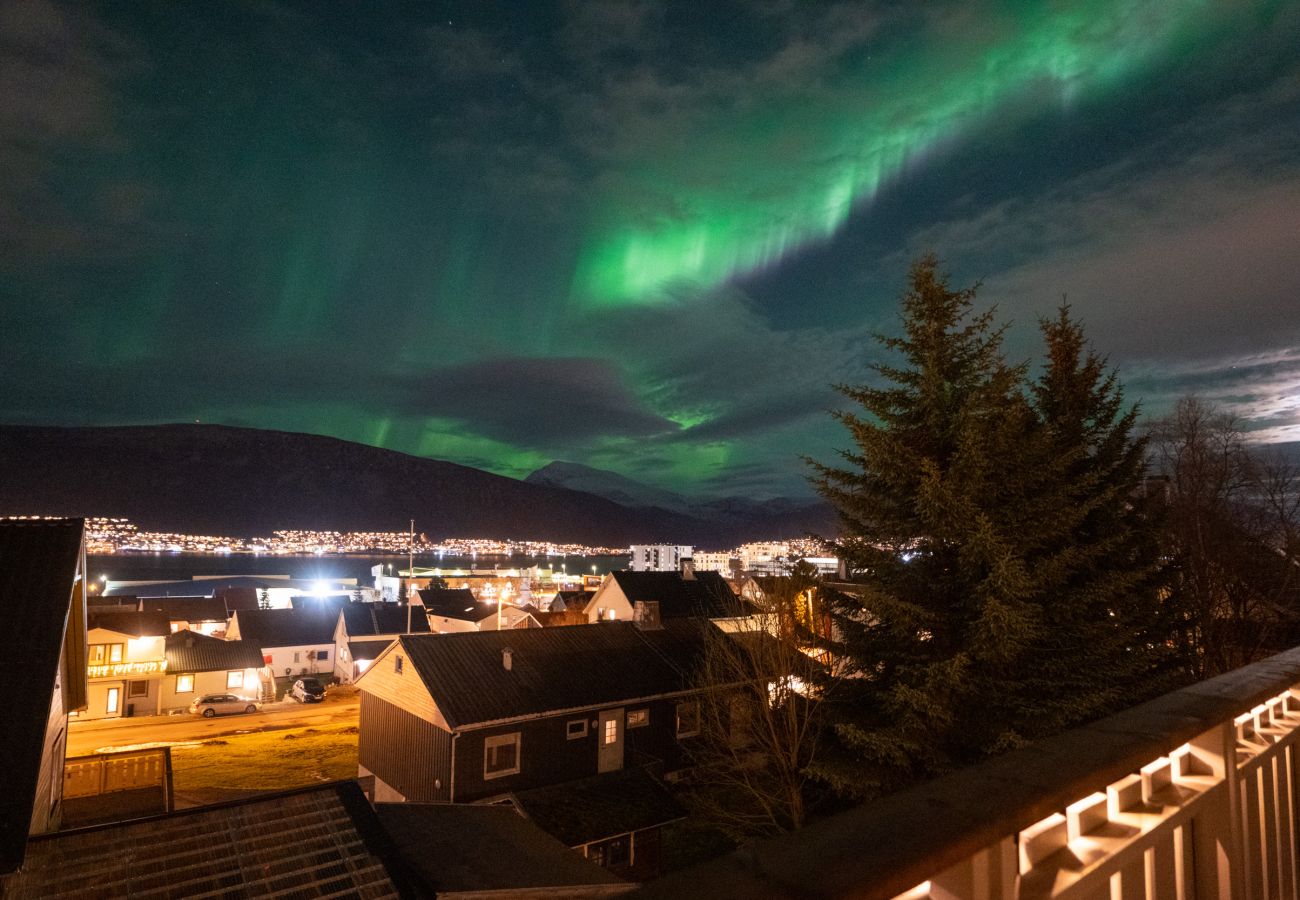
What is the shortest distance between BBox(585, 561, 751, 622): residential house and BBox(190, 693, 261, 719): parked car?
23.0 m

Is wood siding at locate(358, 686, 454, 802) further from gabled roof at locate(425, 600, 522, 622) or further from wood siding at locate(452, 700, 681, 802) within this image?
gabled roof at locate(425, 600, 522, 622)

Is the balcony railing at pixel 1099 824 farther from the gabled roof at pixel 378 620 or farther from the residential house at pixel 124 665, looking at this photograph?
the gabled roof at pixel 378 620

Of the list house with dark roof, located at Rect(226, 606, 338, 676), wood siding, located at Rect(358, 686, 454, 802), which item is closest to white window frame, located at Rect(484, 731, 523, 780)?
wood siding, located at Rect(358, 686, 454, 802)

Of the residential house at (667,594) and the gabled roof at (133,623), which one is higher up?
the residential house at (667,594)

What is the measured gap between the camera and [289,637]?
5475 centimetres

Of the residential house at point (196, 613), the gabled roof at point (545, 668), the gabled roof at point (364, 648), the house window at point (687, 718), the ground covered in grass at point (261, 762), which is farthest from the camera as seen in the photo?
the residential house at point (196, 613)

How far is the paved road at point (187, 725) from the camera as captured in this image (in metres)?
35.3

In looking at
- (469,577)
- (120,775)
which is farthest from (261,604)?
(120,775)

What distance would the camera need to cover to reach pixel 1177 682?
1573 centimetres

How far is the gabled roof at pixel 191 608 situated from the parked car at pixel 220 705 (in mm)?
22687

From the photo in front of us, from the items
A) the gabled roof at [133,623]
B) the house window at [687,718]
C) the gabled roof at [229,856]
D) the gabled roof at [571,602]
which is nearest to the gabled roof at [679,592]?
the gabled roof at [571,602]

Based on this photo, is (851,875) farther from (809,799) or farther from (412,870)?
(809,799)

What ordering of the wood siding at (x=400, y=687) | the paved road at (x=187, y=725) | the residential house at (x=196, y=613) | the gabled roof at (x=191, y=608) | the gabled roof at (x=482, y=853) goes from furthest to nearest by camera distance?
the gabled roof at (x=191, y=608), the residential house at (x=196, y=613), the paved road at (x=187, y=725), the wood siding at (x=400, y=687), the gabled roof at (x=482, y=853)

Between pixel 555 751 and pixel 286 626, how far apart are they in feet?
141
